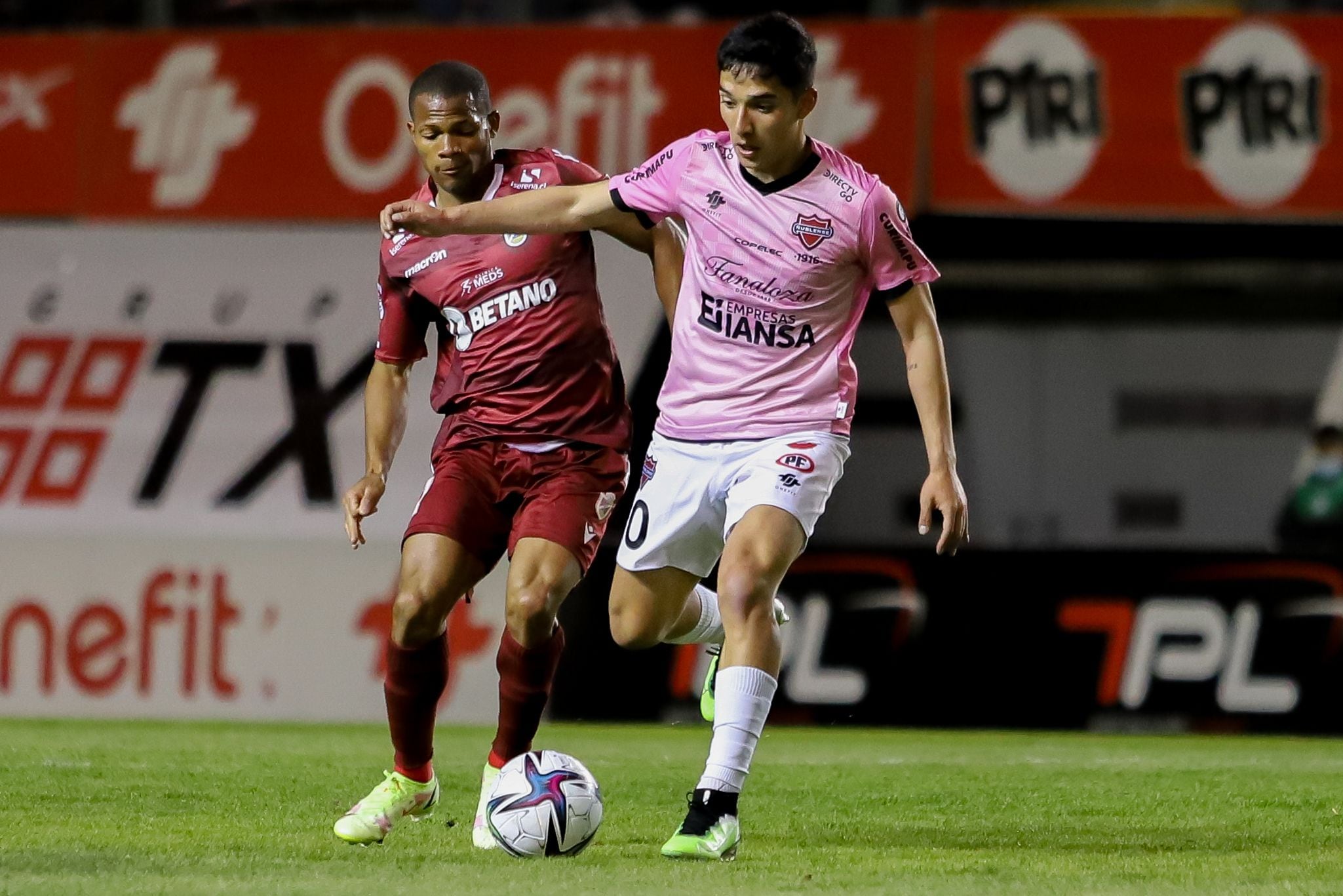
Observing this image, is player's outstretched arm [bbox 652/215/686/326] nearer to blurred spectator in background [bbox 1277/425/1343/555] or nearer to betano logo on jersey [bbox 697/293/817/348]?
betano logo on jersey [bbox 697/293/817/348]

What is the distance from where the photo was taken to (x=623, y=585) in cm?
556

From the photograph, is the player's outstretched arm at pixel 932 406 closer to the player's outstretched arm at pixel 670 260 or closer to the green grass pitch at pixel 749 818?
the player's outstretched arm at pixel 670 260

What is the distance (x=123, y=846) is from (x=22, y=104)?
659cm

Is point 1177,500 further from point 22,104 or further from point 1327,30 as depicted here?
point 22,104

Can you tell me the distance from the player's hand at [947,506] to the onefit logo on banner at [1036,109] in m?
5.49

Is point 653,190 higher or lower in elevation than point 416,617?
higher

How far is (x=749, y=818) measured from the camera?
600 centimetres

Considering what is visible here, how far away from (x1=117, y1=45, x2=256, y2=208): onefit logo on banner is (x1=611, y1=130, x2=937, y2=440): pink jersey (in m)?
5.77

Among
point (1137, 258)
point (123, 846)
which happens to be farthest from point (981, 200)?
point (123, 846)

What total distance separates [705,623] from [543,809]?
1.35 meters

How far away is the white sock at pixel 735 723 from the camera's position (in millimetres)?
4883

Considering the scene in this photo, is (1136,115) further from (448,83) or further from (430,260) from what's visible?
(448,83)

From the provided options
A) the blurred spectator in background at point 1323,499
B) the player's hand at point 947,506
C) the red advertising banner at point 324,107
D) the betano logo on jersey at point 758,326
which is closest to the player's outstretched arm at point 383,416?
the betano logo on jersey at point 758,326

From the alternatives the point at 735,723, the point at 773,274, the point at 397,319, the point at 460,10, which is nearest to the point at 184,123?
the point at 460,10
